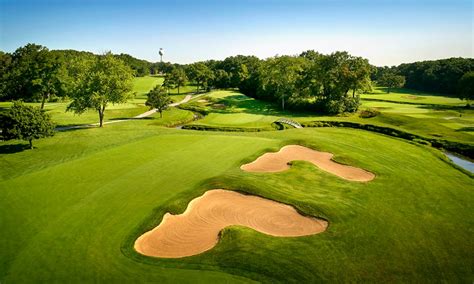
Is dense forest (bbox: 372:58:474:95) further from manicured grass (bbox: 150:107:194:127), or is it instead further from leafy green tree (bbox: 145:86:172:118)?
leafy green tree (bbox: 145:86:172:118)

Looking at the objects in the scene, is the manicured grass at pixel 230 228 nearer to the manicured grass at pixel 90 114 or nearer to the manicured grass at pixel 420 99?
the manicured grass at pixel 90 114

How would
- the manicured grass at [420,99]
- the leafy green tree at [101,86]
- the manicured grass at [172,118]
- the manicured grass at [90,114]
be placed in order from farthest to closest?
1. the manicured grass at [420,99]
2. the manicured grass at [172,118]
3. the manicured grass at [90,114]
4. the leafy green tree at [101,86]

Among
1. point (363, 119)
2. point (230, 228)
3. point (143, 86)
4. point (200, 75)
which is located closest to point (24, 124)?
point (230, 228)

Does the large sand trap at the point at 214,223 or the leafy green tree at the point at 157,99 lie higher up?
the leafy green tree at the point at 157,99

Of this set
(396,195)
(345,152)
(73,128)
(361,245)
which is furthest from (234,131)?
(361,245)

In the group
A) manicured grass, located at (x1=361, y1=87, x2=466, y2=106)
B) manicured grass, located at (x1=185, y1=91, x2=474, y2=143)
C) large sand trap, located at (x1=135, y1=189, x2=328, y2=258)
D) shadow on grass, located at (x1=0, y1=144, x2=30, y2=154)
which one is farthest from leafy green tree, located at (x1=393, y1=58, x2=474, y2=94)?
shadow on grass, located at (x1=0, y1=144, x2=30, y2=154)

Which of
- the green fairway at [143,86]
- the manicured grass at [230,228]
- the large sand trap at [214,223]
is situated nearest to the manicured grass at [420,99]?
the manicured grass at [230,228]

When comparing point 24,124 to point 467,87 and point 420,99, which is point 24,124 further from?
point 420,99
